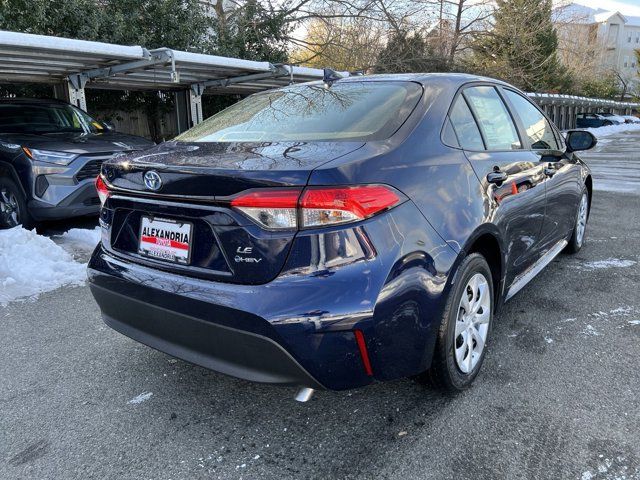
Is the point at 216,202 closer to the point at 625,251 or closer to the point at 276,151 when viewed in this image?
the point at 276,151

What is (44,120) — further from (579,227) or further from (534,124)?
(579,227)

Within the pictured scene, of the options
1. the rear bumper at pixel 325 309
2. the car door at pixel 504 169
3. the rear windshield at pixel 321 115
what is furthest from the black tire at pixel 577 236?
the rear bumper at pixel 325 309

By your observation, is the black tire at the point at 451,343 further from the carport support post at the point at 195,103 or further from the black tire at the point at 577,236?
the carport support post at the point at 195,103

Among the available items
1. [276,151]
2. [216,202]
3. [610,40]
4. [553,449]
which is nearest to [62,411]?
[216,202]

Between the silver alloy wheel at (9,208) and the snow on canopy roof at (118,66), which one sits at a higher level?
the snow on canopy roof at (118,66)

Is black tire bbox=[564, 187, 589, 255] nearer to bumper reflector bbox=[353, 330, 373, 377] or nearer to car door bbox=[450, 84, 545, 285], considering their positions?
car door bbox=[450, 84, 545, 285]

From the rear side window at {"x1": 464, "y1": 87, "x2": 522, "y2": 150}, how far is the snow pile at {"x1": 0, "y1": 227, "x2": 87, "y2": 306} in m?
3.58

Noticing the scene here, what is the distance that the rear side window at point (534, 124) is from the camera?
3558 mm

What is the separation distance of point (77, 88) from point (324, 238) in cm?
853

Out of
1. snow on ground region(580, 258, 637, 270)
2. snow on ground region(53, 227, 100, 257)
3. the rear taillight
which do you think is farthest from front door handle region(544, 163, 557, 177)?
snow on ground region(53, 227, 100, 257)

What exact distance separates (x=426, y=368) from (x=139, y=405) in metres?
1.47

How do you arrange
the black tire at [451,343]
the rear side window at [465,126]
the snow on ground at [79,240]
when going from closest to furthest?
the black tire at [451,343] → the rear side window at [465,126] → the snow on ground at [79,240]

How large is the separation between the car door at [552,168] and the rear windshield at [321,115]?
47.0 inches

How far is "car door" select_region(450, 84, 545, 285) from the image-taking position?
2.73 metres
